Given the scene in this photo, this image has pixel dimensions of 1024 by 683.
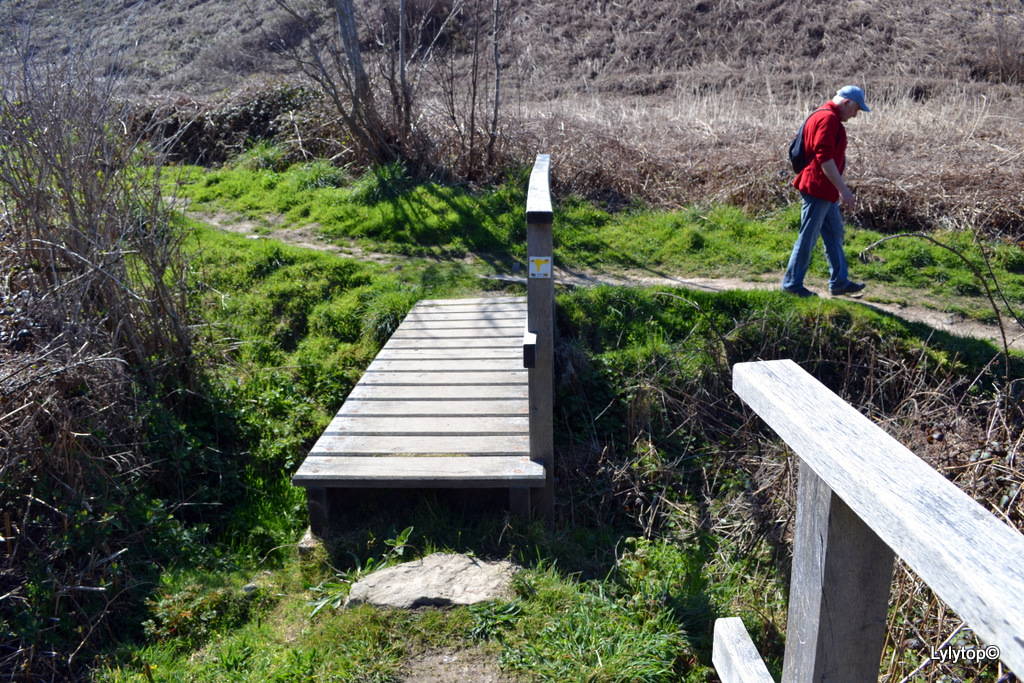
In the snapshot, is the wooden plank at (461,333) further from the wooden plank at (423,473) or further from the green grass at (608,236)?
the wooden plank at (423,473)

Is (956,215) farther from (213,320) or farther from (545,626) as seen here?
(213,320)

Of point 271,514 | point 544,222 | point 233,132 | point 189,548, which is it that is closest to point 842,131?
point 544,222

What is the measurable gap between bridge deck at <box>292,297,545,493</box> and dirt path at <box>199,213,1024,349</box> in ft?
3.83

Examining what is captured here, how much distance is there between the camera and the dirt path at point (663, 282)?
20.5 ft

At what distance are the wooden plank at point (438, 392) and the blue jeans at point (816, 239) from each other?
2842 millimetres

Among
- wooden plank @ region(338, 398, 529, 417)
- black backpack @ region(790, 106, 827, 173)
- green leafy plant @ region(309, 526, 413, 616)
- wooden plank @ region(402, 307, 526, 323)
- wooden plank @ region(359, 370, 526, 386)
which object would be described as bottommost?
green leafy plant @ region(309, 526, 413, 616)

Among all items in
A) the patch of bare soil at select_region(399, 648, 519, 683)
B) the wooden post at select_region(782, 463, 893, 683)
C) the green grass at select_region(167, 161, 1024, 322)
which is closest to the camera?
the wooden post at select_region(782, 463, 893, 683)

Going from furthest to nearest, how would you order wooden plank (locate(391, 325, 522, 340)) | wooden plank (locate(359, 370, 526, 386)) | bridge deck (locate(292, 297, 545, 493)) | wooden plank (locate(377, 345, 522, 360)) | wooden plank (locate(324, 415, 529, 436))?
wooden plank (locate(391, 325, 522, 340)) → wooden plank (locate(377, 345, 522, 360)) → wooden plank (locate(359, 370, 526, 386)) → wooden plank (locate(324, 415, 529, 436)) → bridge deck (locate(292, 297, 545, 493))

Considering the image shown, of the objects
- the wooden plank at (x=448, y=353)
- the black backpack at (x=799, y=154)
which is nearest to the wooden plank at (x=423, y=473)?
the wooden plank at (x=448, y=353)

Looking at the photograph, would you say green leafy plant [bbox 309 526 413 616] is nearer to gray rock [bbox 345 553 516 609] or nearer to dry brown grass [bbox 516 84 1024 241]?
gray rock [bbox 345 553 516 609]

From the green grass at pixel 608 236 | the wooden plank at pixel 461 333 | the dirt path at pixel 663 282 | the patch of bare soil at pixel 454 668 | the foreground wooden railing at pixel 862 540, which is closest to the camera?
the foreground wooden railing at pixel 862 540

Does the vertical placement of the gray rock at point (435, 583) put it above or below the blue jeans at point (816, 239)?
below

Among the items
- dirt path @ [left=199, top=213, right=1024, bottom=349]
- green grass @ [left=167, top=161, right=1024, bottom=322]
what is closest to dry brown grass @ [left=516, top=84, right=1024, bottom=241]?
green grass @ [left=167, top=161, right=1024, bottom=322]

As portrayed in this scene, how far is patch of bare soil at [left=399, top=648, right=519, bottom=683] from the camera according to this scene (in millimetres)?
3010
